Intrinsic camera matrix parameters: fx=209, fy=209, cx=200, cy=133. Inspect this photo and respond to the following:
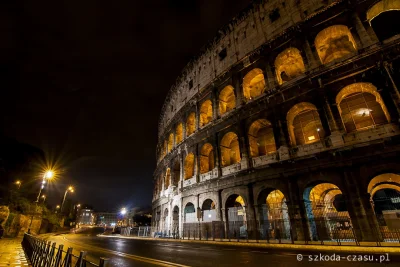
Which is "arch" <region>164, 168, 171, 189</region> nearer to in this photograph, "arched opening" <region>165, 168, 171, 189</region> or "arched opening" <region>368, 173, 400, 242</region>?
"arched opening" <region>165, 168, 171, 189</region>

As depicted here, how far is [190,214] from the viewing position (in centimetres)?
1856

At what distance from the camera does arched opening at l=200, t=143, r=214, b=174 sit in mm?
18983

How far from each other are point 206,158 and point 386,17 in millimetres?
16445

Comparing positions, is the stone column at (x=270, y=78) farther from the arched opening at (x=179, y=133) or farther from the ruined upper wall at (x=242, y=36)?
the arched opening at (x=179, y=133)

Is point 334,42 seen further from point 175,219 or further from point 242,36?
point 175,219

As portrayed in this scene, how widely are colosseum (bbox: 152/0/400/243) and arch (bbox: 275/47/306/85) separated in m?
0.09

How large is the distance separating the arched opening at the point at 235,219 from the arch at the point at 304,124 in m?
6.08

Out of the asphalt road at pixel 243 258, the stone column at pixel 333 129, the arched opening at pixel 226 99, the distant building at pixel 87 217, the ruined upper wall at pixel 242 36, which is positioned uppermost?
the ruined upper wall at pixel 242 36

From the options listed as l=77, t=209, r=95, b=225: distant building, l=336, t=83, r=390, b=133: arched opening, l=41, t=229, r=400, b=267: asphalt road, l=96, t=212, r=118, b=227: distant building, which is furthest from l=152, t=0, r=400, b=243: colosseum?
l=96, t=212, r=118, b=227: distant building

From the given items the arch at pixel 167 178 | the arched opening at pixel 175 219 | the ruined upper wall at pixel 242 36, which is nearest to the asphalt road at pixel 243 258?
the arched opening at pixel 175 219

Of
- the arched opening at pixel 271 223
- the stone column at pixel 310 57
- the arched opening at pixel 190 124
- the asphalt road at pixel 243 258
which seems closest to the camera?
the asphalt road at pixel 243 258

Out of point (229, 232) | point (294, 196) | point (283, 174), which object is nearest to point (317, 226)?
point (294, 196)

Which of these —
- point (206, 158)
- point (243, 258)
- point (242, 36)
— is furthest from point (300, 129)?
point (243, 258)

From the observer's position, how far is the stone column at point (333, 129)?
1123 cm
